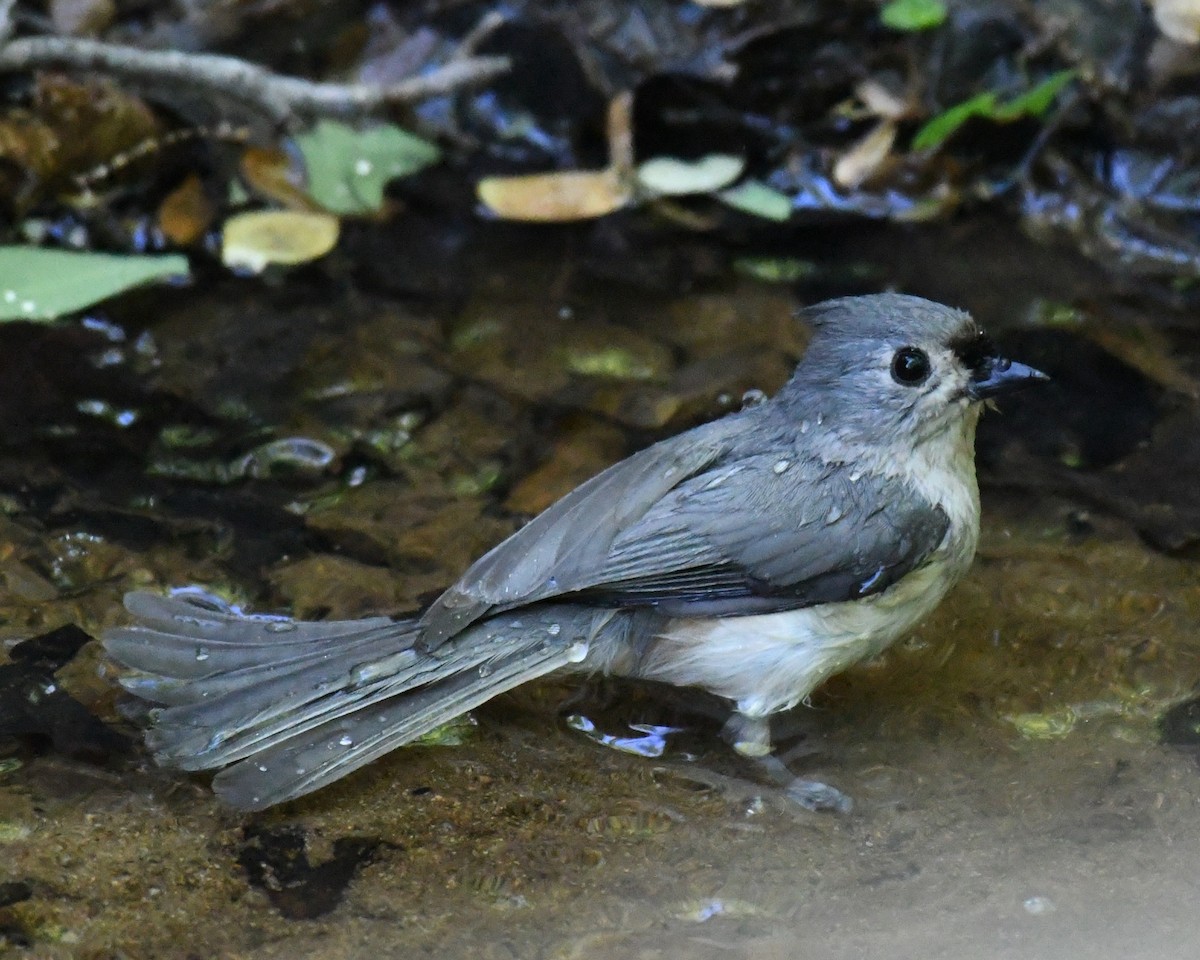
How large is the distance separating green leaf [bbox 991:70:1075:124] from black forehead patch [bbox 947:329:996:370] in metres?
2.06

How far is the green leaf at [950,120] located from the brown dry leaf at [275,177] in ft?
7.23

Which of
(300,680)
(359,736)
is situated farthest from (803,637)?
(300,680)

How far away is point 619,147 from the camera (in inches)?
213

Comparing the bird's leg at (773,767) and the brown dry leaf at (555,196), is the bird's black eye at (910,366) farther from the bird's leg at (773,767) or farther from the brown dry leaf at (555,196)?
the brown dry leaf at (555,196)

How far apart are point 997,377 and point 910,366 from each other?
21cm

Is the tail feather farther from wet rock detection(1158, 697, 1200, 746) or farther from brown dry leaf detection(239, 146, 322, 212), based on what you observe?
brown dry leaf detection(239, 146, 322, 212)

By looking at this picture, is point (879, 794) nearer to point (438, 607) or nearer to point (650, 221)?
point (438, 607)

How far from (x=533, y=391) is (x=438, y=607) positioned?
A: 4.32 feet

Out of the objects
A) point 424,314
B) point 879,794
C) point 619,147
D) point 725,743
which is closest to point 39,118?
point 424,314

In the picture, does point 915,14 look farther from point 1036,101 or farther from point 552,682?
point 552,682

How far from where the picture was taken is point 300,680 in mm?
3131

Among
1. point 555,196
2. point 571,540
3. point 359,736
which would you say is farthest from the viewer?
point 555,196

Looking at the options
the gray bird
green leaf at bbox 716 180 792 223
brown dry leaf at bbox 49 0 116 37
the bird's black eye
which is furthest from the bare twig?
the bird's black eye

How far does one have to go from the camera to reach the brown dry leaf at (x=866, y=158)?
211 inches
